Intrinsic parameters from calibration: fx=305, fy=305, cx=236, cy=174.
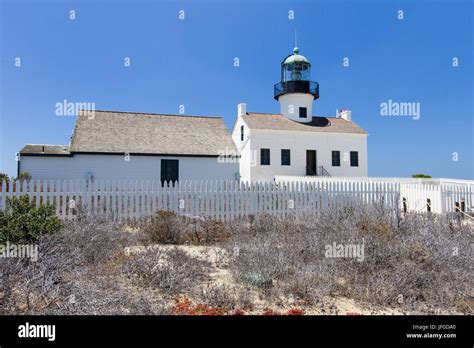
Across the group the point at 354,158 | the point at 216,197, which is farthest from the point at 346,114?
the point at 216,197

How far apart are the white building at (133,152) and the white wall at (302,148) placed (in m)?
5.03

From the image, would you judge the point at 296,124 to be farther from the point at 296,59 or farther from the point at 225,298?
the point at 225,298

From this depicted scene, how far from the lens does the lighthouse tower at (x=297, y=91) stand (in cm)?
2778

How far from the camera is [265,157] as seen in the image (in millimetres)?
24891

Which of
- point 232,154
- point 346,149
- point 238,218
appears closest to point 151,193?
point 238,218

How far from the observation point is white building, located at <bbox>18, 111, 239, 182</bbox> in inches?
659

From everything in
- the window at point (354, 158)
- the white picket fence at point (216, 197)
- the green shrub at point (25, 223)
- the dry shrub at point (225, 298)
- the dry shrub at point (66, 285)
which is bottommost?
the dry shrub at point (225, 298)

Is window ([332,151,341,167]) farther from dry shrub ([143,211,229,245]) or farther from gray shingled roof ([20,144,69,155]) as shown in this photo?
dry shrub ([143,211,229,245])

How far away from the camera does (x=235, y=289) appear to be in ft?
13.9

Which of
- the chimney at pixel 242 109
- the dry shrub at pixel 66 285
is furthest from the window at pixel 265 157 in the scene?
the dry shrub at pixel 66 285

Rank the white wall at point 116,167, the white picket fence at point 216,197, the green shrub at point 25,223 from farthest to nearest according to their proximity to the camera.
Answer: the white wall at point 116,167
the white picket fence at point 216,197
the green shrub at point 25,223

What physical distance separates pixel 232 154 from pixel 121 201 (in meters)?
10.1

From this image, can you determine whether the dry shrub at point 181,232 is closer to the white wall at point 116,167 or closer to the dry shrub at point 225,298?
the dry shrub at point 225,298
